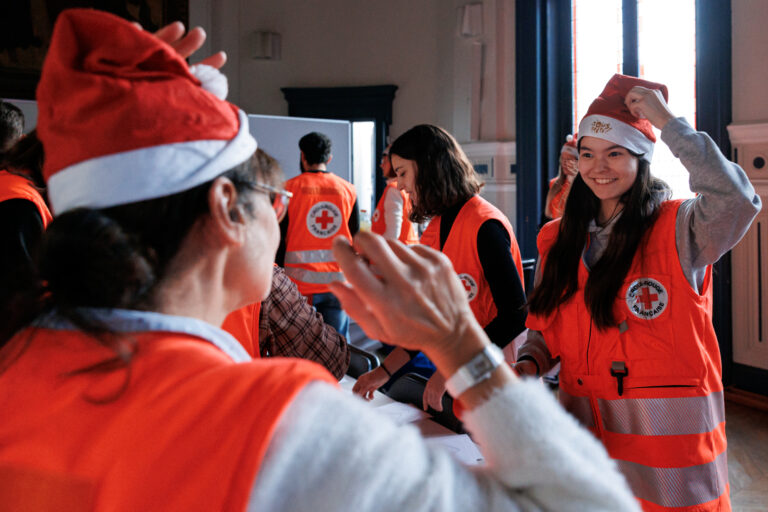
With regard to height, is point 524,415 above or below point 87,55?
below

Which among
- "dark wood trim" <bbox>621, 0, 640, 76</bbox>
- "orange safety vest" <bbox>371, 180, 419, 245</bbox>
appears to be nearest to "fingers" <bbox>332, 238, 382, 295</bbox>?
"orange safety vest" <bbox>371, 180, 419, 245</bbox>

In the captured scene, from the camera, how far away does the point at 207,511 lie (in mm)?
462

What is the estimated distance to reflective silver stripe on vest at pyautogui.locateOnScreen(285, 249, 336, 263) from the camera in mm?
3719

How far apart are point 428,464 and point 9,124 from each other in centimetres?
236

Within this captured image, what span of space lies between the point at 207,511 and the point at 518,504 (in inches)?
10.3

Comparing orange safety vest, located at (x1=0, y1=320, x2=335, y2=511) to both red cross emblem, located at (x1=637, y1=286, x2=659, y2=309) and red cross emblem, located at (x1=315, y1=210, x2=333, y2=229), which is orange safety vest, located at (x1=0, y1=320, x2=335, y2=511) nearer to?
red cross emblem, located at (x1=637, y1=286, x2=659, y2=309)

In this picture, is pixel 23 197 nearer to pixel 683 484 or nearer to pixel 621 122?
pixel 621 122

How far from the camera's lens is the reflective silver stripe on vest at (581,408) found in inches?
58.1

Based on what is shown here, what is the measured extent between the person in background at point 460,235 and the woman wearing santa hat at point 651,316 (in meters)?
0.25

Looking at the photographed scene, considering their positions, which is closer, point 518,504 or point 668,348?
point 518,504

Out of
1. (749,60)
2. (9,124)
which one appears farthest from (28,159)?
(749,60)

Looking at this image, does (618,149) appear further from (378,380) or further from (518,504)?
(518,504)

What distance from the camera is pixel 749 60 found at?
368cm

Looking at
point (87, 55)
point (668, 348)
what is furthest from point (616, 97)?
point (87, 55)
